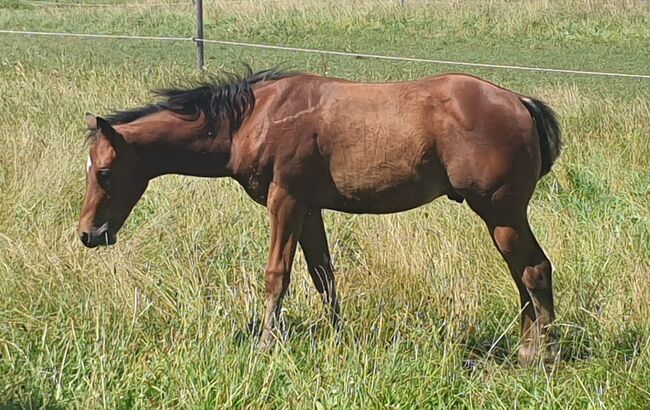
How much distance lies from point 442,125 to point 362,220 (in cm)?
176

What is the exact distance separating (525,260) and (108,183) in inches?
80.2

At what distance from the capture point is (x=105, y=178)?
468 cm

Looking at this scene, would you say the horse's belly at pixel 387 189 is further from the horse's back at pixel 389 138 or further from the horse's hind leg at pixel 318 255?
the horse's hind leg at pixel 318 255

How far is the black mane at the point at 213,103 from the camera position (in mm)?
4781

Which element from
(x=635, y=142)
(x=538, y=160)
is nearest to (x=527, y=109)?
(x=538, y=160)

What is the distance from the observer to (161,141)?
15.5ft

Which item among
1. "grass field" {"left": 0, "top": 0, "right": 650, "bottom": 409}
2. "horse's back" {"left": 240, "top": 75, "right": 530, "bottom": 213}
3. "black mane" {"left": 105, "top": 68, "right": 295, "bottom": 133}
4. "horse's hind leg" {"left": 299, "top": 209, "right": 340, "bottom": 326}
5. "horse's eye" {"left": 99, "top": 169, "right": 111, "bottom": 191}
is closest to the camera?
"grass field" {"left": 0, "top": 0, "right": 650, "bottom": 409}

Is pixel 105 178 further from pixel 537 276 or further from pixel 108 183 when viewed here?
pixel 537 276

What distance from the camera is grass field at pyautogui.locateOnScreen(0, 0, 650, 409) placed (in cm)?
404

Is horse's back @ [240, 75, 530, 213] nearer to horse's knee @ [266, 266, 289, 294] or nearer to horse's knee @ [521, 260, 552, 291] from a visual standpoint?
horse's knee @ [266, 266, 289, 294]

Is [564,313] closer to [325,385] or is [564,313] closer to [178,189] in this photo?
[325,385]

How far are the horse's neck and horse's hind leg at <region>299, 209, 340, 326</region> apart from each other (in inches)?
20.4

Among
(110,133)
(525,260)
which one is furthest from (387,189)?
(110,133)

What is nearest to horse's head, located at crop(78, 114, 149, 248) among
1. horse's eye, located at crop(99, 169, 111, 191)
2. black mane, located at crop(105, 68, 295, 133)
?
horse's eye, located at crop(99, 169, 111, 191)
